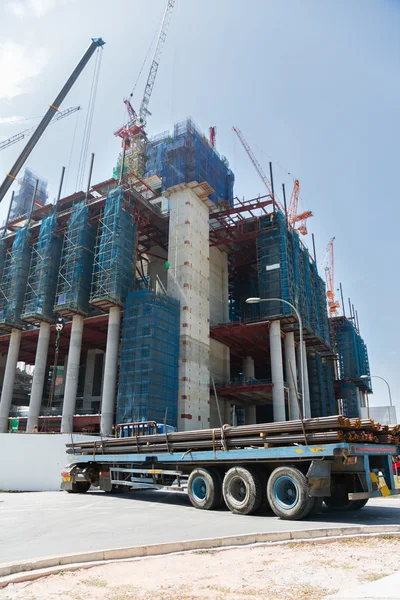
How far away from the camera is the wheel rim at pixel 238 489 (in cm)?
1261

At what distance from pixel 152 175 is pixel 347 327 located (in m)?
40.2

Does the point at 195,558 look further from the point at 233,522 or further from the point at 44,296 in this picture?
the point at 44,296

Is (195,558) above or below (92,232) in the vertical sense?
below

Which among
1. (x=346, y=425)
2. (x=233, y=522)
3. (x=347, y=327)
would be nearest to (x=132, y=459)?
(x=233, y=522)

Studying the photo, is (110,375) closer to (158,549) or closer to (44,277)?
(44,277)

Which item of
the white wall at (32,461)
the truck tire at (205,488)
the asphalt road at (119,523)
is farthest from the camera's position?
the white wall at (32,461)

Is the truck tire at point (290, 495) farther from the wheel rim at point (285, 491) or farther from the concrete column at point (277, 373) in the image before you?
the concrete column at point (277, 373)

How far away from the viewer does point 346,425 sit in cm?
1109

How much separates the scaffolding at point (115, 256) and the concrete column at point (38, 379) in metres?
7.90

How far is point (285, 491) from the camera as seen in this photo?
11695 mm

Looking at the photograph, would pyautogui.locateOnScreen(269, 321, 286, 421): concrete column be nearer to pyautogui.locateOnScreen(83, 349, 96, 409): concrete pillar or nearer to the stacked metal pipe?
pyautogui.locateOnScreen(83, 349, 96, 409): concrete pillar

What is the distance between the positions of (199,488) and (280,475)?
132 inches

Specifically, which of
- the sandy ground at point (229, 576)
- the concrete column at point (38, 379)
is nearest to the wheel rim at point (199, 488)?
the sandy ground at point (229, 576)

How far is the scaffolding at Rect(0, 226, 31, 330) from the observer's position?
47.8 m
